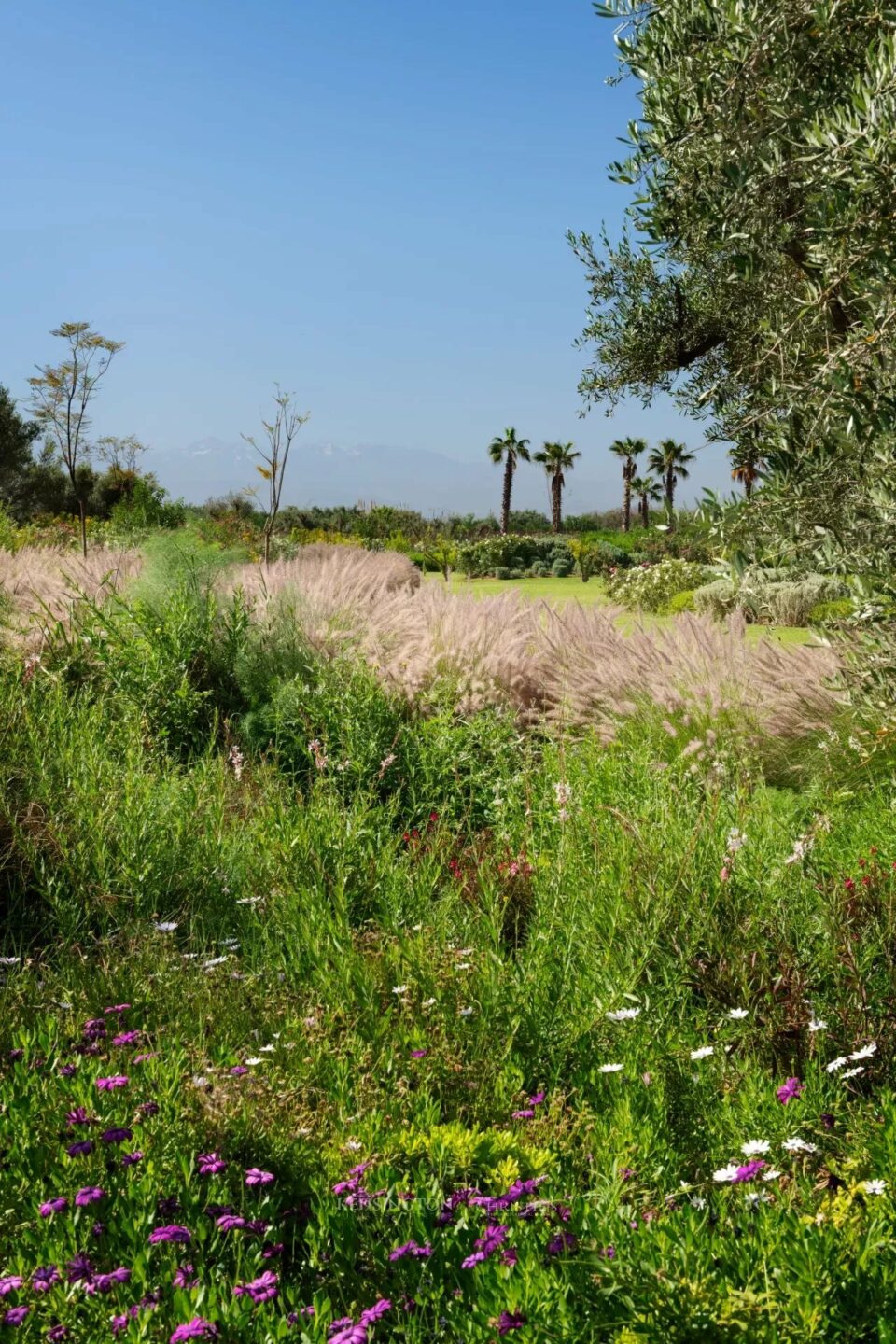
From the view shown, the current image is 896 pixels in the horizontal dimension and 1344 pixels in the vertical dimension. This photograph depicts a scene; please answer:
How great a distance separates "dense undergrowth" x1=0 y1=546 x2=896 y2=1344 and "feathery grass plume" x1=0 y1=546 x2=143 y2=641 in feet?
8.31

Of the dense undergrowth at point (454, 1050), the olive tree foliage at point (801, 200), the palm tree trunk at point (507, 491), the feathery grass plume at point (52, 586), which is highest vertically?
the palm tree trunk at point (507, 491)

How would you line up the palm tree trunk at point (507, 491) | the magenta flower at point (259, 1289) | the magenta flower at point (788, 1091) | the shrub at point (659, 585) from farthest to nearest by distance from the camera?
1. the palm tree trunk at point (507, 491)
2. the shrub at point (659, 585)
3. the magenta flower at point (788, 1091)
4. the magenta flower at point (259, 1289)

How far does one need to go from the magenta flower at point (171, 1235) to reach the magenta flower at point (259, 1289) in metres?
0.14

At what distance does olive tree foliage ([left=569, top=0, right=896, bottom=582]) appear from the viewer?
386cm

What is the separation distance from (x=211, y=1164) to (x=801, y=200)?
4843 mm

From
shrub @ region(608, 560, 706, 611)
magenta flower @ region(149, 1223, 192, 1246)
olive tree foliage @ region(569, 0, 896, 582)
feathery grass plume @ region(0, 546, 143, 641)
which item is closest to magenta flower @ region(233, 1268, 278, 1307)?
magenta flower @ region(149, 1223, 192, 1246)

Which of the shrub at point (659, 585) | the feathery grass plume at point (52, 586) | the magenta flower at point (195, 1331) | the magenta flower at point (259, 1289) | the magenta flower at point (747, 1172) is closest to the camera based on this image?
the magenta flower at point (195, 1331)

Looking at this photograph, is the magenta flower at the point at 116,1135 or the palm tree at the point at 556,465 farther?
the palm tree at the point at 556,465

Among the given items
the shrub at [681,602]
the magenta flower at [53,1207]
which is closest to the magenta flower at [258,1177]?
the magenta flower at [53,1207]

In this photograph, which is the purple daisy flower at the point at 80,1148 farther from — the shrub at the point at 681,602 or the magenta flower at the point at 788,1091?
the shrub at the point at 681,602

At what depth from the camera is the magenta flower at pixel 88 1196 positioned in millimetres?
1916

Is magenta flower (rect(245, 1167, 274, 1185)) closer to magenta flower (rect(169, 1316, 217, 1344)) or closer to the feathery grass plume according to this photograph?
magenta flower (rect(169, 1316, 217, 1344))

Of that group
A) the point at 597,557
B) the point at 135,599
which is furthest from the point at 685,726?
the point at 597,557

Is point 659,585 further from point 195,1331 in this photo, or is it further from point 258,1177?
point 195,1331
